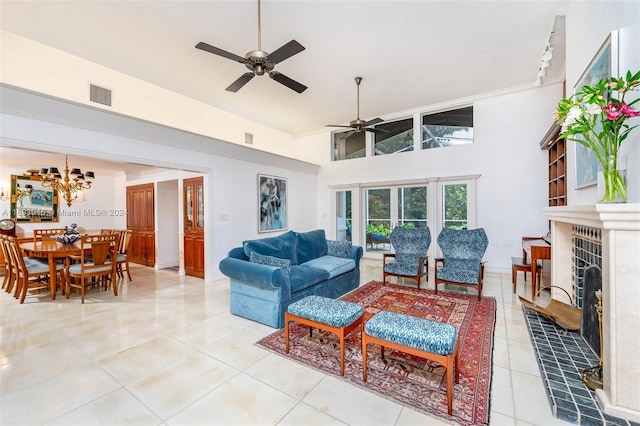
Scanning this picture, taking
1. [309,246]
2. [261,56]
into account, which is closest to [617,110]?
[261,56]

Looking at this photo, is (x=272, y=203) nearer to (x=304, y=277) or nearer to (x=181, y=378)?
(x=304, y=277)

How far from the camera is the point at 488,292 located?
4.25 metres

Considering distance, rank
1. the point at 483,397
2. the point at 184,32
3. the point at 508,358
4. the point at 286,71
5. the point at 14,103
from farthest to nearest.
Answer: the point at 286,71
the point at 184,32
the point at 14,103
the point at 508,358
the point at 483,397

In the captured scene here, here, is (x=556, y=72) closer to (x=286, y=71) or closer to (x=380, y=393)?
(x=286, y=71)

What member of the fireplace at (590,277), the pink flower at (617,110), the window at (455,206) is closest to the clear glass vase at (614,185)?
the pink flower at (617,110)

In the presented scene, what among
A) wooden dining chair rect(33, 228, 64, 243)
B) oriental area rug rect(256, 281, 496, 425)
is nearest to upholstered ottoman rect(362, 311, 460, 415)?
oriental area rug rect(256, 281, 496, 425)

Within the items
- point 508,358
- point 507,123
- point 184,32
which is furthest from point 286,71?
point 508,358

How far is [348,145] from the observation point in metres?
7.66

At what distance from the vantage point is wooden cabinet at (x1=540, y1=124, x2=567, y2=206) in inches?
165

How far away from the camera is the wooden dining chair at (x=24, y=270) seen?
386 centimetres

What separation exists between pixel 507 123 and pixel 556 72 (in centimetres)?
105

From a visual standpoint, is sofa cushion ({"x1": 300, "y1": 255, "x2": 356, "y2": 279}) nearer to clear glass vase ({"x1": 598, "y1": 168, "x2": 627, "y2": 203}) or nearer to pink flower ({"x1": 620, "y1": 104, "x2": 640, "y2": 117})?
clear glass vase ({"x1": 598, "y1": 168, "x2": 627, "y2": 203})

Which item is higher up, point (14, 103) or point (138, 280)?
point (14, 103)

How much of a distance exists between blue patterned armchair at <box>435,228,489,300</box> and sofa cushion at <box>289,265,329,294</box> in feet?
6.18
